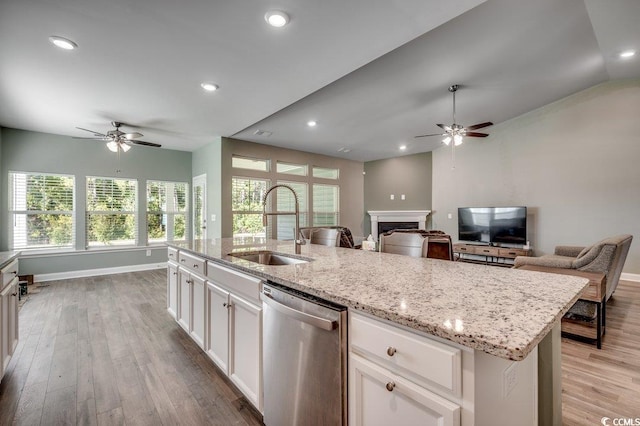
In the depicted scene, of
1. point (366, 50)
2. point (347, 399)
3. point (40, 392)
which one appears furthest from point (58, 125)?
point (347, 399)

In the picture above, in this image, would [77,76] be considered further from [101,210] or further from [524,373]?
[524,373]

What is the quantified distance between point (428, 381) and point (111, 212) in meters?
6.77

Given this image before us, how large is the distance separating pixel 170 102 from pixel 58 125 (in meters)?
2.55

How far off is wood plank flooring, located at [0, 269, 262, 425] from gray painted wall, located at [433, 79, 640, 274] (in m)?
6.04

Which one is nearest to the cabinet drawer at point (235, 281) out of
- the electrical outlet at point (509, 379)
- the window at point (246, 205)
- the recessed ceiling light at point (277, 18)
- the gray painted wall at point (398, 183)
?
the electrical outlet at point (509, 379)

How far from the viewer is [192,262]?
2.48m

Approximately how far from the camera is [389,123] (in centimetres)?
527

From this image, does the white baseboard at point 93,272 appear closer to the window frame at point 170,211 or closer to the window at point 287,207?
the window frame at point 170,211

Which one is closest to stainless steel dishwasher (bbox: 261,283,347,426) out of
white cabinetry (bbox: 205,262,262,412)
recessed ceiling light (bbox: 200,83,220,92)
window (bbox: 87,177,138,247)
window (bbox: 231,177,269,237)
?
white cabinetry (bbox: 205,262,262,412)

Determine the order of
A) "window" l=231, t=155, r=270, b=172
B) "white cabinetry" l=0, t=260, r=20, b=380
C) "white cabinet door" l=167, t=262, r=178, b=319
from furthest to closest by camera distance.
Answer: "window" l=231, t=155, r=270, b=172 < "white cabinet door" l=167, t=262, r=178, b=319 < "white cabinetry" l=0, t=260, r=20, b=380

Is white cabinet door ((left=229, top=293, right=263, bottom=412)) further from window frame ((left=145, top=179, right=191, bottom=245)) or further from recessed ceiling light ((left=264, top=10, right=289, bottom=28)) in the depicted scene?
window frame ((left=145, top=179, right=191, bottom=245))

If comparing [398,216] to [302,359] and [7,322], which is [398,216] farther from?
[7,322]

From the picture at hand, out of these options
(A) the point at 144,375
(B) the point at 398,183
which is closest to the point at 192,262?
(A) the point at 144,375

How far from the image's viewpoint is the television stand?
541 centimetres
